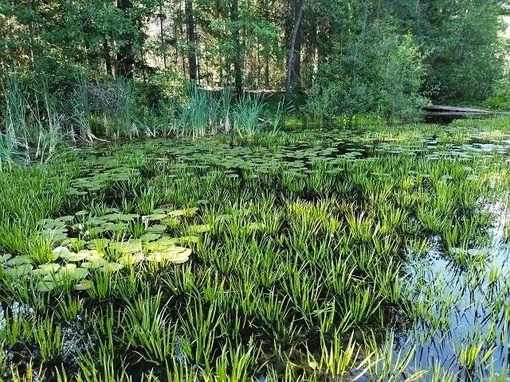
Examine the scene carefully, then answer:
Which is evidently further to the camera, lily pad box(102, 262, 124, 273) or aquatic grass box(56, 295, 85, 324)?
lily pad box(102, 262, 124, 273)

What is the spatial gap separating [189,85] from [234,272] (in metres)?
8.29

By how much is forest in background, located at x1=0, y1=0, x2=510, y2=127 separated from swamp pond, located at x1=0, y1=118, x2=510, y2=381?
4.48 m

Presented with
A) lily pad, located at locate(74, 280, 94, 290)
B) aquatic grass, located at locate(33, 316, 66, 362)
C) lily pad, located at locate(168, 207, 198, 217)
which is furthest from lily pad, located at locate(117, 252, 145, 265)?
lily pad, located at locate(168, 207, 198, 217)

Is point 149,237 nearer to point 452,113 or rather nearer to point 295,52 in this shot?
point 295,52

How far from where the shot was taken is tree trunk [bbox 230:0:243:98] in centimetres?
1239

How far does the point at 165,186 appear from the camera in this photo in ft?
12.6

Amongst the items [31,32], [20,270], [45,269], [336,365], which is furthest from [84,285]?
[31,32]

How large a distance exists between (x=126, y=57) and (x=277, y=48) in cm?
655

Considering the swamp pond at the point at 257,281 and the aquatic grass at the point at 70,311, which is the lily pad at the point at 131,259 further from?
the aquatic grass at the point at 70,311

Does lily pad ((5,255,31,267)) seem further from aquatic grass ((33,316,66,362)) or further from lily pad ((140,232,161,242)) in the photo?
aquatic grass ((33,316,66,362))

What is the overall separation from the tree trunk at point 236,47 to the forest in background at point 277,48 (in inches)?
1.8

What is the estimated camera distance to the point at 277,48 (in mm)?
14820

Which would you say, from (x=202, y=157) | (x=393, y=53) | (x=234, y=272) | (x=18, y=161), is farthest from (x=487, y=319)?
(x=393, y=53)

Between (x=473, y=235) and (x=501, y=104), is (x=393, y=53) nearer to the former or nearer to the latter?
(x=501, y=104)
